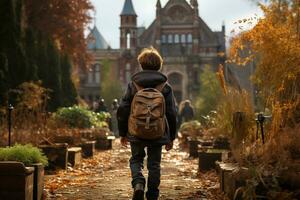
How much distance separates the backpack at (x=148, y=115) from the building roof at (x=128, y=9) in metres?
61.2

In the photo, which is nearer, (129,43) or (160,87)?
(160,87)

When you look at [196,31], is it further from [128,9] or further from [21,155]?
[21,155]

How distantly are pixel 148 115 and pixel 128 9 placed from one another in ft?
204

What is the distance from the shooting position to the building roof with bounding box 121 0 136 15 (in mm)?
65875

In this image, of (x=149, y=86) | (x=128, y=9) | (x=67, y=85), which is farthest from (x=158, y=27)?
(x=149, y=86)

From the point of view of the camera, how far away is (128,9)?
218 feet

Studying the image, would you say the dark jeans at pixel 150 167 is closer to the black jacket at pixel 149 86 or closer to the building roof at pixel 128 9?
the black jacket at pixel 149 86

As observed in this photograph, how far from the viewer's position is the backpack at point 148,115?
5.26 meters

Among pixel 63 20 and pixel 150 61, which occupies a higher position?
pixel 63 20

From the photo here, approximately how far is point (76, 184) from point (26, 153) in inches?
77.6

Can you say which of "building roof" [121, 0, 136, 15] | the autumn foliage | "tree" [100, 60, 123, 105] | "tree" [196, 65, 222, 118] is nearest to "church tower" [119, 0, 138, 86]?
"building roof" [121, 0, 136, 15]

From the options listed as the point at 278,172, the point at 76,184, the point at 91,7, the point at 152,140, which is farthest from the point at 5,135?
the point at 91,7

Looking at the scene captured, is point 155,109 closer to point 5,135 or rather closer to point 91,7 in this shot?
point 5,135

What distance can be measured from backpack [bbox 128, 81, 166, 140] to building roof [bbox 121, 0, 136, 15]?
61.2 meters
